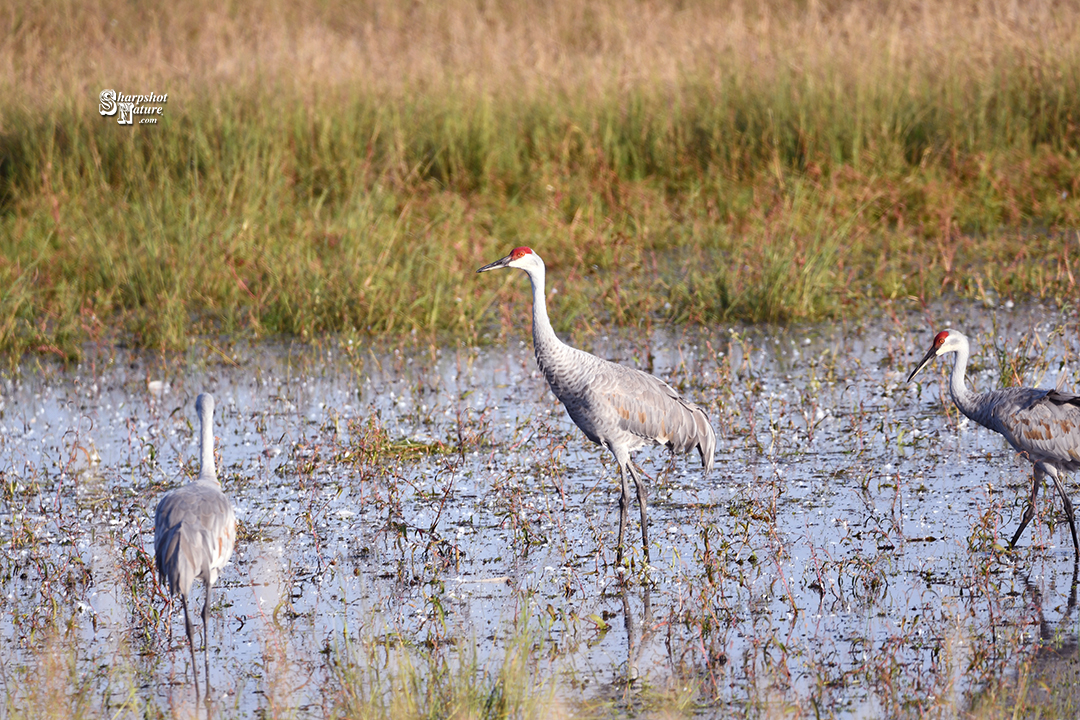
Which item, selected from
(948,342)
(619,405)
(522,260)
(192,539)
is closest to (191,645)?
(192,539)

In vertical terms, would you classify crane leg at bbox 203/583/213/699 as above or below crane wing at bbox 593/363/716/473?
below

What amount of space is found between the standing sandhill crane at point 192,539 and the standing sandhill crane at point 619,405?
167 cm

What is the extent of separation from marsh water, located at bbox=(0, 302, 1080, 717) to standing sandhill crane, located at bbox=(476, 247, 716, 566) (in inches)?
12.1

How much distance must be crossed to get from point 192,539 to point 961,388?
130 inches

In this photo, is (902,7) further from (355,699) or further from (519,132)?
(355,699)

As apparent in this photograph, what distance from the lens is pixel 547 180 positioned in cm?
1160

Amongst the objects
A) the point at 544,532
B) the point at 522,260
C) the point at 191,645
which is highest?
the point at 522,260

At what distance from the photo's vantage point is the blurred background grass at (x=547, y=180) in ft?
31.2

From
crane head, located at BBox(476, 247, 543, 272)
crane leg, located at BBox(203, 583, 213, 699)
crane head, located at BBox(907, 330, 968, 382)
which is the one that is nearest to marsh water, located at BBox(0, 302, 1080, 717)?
crane leg, located at BBox(203, 583, 213, 699)

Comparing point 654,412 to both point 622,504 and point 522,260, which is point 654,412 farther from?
point 522,260

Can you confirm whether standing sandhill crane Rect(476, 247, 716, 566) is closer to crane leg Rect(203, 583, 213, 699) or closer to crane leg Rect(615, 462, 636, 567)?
crane leg Rect(615, 462, 636, 567)

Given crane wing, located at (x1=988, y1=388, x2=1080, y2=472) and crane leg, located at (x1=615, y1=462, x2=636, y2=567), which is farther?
crane leg, located at (x1=615, y1=462, x2=636, y2=567)

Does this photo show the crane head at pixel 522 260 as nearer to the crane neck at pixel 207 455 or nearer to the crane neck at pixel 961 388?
the crane neck at pixel 207 455

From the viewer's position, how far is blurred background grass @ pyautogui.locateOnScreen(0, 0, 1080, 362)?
9.52 m
